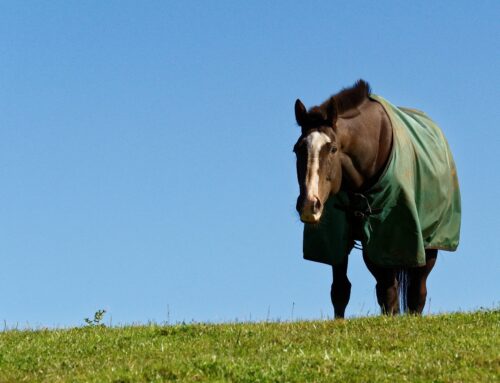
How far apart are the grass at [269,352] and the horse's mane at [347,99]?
10.2 ft

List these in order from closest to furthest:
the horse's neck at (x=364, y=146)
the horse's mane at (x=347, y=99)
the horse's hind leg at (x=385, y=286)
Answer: the horse's mane at (x=347, y=99) → the horse's neck at (x=364, y=146) → the horse's hind leg at (x=385, y=286)

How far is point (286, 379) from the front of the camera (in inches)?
474

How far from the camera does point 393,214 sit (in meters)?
16.8

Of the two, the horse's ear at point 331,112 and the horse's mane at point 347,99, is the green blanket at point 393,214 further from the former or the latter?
the horse's ear at point 331,112

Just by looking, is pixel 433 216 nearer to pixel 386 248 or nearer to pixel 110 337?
pixel 386 248

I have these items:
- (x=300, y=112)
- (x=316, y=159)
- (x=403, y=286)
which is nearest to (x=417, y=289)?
(x=403, y=286)

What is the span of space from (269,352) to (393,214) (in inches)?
160

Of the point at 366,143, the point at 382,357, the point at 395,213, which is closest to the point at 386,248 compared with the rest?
the point at 395,213

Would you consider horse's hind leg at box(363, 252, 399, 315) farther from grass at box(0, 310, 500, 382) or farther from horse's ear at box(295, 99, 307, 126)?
horse's ear at box(295, 99, 307, 126)

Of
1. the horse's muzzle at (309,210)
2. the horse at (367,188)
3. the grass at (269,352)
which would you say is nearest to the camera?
the grass at (269,352)

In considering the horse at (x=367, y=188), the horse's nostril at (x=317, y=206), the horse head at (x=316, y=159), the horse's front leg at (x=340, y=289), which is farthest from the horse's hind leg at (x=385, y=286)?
the horse's nostril at (x=317, y=206)

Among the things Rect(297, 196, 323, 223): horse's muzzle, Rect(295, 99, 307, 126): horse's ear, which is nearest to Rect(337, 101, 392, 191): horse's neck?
Rect(295, 99, 307, 126): horse's ear

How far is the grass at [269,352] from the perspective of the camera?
12297 millimetres

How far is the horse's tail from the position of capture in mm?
18242
